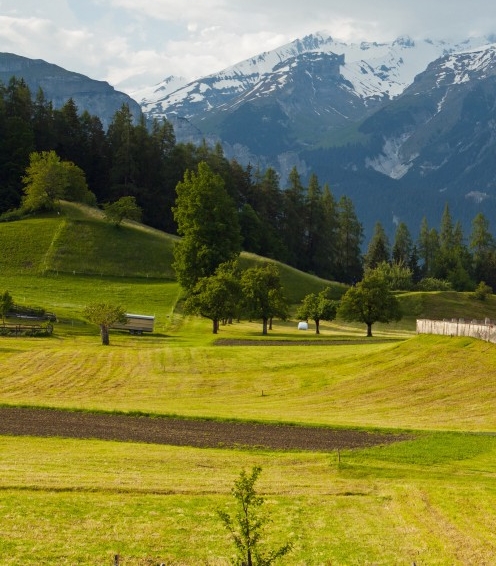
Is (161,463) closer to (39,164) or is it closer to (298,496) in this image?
(298,496)

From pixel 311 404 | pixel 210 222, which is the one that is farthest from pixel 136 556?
pixel 210 222

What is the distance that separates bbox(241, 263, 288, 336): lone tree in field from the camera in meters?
95.4

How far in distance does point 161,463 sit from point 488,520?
12.0 meters

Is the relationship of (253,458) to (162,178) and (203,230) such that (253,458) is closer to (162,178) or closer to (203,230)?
(203,230)

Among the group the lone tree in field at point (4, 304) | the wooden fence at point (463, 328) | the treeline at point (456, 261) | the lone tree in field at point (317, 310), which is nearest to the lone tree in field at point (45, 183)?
the lone tree in field at point (4, 304)

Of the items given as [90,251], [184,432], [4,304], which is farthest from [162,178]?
[184,432]

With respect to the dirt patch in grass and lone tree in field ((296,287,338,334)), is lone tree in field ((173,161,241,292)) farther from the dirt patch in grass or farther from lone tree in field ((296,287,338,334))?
the dirt patch in grass

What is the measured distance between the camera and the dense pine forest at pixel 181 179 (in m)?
162

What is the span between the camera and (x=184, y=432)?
3512 centimetres

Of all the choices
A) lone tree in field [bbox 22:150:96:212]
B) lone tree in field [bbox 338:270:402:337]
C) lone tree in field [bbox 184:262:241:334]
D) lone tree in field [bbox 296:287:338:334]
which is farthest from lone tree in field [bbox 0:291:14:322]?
lone tree in field [bbox 22:150:96:212]

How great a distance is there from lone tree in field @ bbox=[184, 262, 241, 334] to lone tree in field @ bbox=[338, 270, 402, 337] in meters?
17.2

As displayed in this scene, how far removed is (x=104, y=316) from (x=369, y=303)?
3934 centimetres

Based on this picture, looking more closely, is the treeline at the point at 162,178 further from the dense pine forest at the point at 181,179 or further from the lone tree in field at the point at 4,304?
the lone tree in field at the point at 4,304

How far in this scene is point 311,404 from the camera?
47.1 meters
